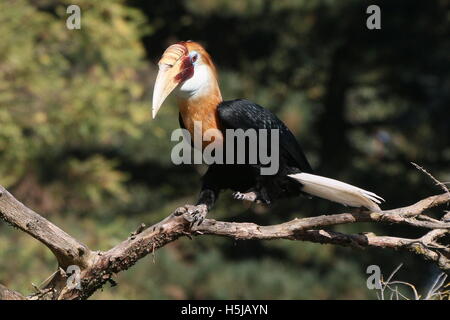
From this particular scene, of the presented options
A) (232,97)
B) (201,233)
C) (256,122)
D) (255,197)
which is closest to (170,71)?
(256,122)

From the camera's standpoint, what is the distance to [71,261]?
3287 millimetres

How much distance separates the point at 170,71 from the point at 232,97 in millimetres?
3960

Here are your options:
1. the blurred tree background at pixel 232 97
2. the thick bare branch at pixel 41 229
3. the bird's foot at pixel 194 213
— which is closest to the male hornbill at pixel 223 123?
the bird's foot at pixel 194 213

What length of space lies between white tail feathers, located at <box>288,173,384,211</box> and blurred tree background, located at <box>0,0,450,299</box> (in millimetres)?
3147

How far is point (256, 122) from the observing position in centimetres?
392

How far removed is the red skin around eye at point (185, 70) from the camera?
3869mm

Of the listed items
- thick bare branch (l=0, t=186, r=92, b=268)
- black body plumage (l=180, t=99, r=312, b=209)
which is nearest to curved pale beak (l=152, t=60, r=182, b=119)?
black body plumage (l=180, t=99, r=312, b=209)

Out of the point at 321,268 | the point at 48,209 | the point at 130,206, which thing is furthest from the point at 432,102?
the point at 48,209

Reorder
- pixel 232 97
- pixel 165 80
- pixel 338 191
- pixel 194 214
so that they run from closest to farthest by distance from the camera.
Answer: pixel 194 214 < pixel 338 191 < pixel 165 80 < pixel 232 97

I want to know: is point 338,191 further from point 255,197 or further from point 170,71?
point 170,71

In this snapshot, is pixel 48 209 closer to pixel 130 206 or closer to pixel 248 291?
pixel 130 206

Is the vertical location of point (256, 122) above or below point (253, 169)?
Result: above
